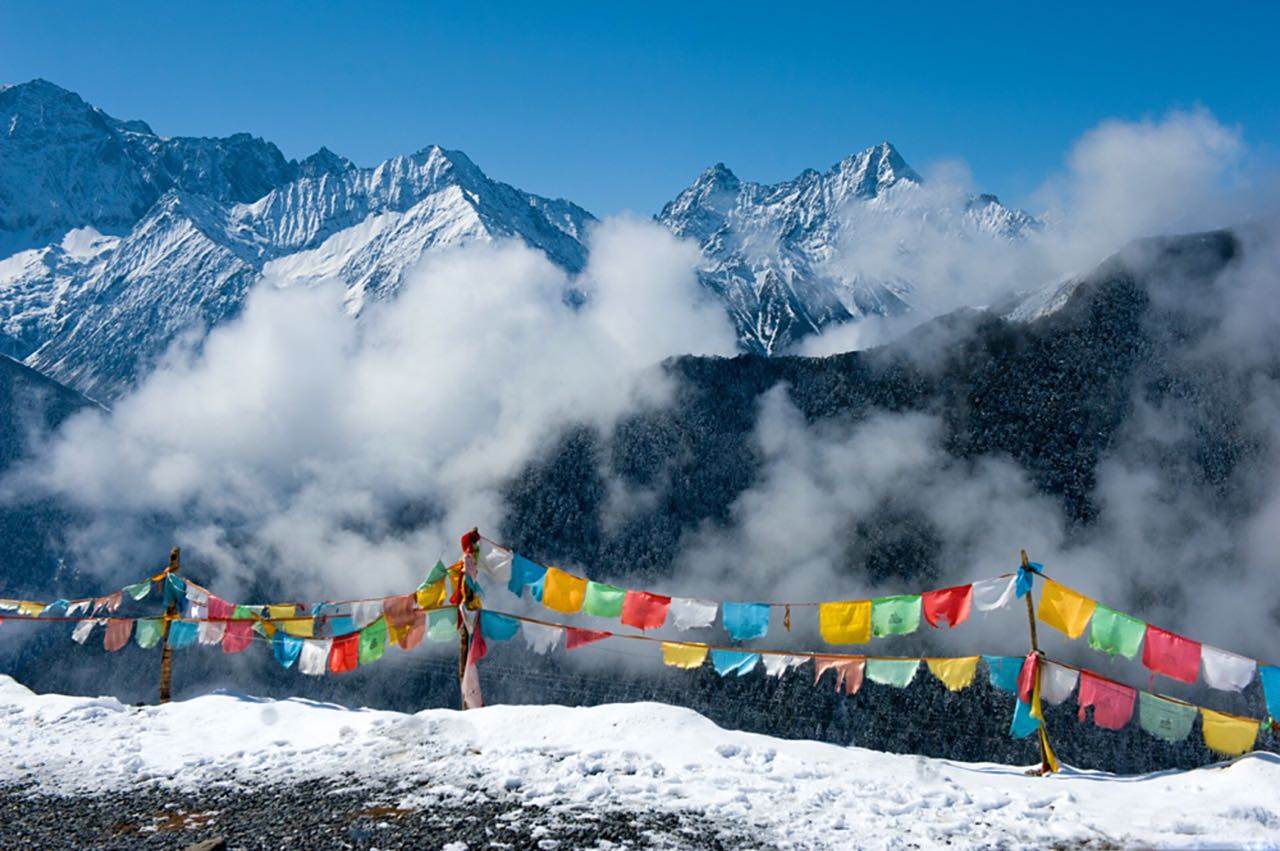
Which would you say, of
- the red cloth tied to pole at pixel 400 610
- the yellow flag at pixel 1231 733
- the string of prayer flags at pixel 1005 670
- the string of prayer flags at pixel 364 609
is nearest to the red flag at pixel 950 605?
the string of prayer flags at pixel 1005 670

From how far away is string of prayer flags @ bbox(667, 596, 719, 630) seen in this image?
21.0 meters

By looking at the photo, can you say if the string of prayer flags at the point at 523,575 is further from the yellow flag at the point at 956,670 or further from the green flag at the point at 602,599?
the yellow flag at the point at 956,670

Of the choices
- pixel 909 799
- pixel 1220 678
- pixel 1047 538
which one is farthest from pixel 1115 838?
pixel 1047 538

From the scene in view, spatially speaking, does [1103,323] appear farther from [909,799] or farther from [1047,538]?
[909,799]

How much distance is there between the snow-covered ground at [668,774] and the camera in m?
10.6

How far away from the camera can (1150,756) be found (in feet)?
284

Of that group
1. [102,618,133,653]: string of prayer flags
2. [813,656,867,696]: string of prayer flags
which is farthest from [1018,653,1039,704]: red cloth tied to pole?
[102,618,133,653]: string of prayer flags

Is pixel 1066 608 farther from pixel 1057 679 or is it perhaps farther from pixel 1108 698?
pixel 1108 698

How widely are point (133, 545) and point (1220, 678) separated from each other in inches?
7524

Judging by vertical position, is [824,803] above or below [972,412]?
below

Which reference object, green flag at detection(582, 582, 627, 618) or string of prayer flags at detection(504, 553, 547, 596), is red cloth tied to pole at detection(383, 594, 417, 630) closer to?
string of prayer flags at detection(504, 553, 547, 596)

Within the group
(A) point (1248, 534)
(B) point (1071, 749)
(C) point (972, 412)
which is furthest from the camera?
(C) point (972, 412)

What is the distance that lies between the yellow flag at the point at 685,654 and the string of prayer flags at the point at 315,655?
8.53m

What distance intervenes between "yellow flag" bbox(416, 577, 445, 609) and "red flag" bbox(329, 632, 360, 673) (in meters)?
A: 2.46
